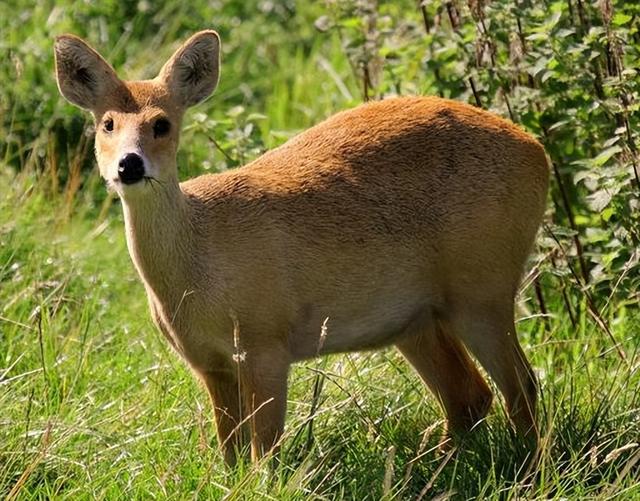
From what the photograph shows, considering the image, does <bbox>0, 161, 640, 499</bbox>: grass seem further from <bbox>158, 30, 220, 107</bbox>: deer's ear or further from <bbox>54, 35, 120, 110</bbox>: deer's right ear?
<bbox>158, 30, 220, 107</bbox>: deer's ear

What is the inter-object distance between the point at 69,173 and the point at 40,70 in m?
1.06

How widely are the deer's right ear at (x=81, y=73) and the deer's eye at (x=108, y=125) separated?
0.52 ft

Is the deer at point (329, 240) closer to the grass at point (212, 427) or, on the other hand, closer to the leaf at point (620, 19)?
the grass at point (212, 427)

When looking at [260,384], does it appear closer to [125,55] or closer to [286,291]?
[286,291]

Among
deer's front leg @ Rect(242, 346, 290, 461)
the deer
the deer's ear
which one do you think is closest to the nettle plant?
the deer

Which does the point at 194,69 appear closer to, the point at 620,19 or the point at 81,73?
the point at 81,73

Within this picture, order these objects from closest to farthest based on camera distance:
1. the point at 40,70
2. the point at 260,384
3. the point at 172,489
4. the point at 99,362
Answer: the point at 172,489 < the point at 260,384 < the point at 99,362 < the point at 40,70

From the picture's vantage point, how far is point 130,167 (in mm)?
6090

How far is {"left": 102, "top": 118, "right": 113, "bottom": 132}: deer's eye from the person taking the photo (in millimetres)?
6406

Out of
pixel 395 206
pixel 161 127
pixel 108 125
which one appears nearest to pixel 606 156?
pixel 395 206

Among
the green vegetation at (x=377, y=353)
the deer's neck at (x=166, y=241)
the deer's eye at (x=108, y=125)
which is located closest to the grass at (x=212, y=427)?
the green vegetation at (x=377, y=353)

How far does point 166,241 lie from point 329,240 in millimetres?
707

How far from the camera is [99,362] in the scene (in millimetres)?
7285

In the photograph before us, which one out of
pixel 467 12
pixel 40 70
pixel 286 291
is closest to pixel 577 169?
pixel 467 12
